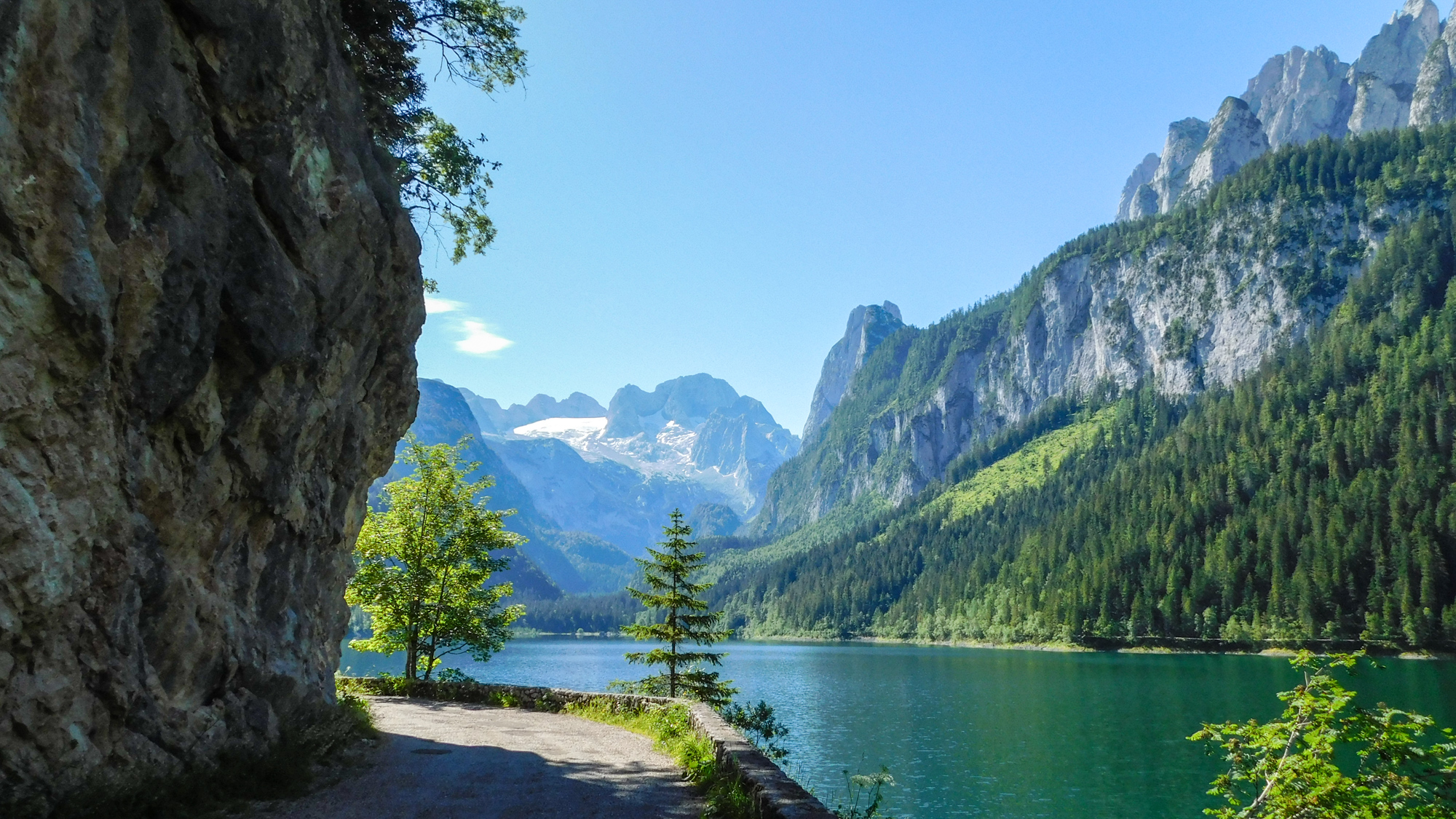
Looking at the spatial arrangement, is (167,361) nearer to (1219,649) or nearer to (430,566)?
(430,566)

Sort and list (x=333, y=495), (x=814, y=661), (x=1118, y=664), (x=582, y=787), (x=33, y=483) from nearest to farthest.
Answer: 1. (x=33, y=483)
2. (x=582, y=787)
3. (x=333, y=495)
4. (x=1118, y=664)
5. (x=814, y=661)

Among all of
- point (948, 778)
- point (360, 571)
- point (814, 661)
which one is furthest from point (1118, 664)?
point (360, 571)

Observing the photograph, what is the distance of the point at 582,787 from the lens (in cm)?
1412

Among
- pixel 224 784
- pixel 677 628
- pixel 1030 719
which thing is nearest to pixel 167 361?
pixel 224 784

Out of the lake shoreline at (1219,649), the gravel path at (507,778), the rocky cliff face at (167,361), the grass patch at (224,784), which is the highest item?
the rocky cliff face at (167,361)

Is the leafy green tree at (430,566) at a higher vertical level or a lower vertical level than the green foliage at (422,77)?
lower

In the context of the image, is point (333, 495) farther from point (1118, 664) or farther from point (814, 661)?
point (814, 661)

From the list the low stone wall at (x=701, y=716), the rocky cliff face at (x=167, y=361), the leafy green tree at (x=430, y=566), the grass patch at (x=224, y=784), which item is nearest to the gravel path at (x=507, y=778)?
the grass patch at (x=224, y=784)

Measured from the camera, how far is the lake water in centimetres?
3344

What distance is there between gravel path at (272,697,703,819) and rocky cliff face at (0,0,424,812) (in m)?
2.15

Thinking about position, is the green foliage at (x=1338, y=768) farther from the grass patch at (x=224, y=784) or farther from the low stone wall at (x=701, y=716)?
the grass patch at (x=224, y=784)

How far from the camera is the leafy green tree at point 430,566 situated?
3503 centimetres

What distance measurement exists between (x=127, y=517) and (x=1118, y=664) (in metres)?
105

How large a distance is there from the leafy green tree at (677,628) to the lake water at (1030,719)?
Answer: 5.82 meters
